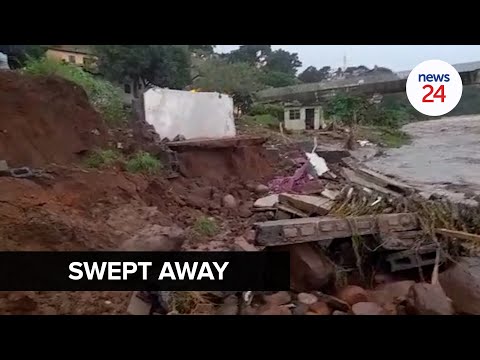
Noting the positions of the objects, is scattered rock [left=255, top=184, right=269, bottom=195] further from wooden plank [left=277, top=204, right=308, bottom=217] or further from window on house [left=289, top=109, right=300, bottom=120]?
window on house [left=289, top=109, right=300, bottom=120]

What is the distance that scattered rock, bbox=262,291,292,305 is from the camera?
1.93 meters

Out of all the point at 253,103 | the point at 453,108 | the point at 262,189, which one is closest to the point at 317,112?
the point at 253,103

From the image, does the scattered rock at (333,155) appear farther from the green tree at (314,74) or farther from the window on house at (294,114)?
the green tree at (314,74)

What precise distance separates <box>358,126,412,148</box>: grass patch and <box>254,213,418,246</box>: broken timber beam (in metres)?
0.35

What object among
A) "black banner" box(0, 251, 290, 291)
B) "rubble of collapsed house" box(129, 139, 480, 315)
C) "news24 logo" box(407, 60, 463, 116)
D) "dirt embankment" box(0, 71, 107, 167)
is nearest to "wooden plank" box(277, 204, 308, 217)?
"rubble of collapsed house" box(129, 139, 480, 315)

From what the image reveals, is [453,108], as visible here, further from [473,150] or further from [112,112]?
[112,112]

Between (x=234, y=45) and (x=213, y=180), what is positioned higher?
(x=234, y=45)

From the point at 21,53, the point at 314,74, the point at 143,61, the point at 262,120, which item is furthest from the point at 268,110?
Result: the point at 21,53

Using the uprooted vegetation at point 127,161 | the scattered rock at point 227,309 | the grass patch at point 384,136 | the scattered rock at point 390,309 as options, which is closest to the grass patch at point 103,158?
the uprooted vegetation at point 127,161

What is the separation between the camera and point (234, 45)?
6.37 ft

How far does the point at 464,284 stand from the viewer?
6.25 feet

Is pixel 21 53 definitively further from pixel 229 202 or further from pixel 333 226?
pixel 333 226

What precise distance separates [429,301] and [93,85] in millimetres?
1838
